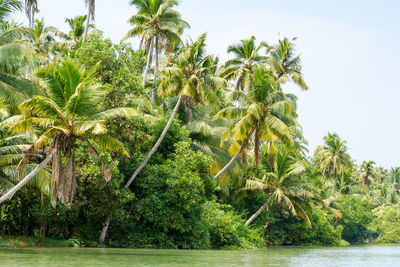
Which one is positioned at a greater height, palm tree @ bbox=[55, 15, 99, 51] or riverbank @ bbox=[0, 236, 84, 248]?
palm tree @ bbox=[55, 15, 99, 51]

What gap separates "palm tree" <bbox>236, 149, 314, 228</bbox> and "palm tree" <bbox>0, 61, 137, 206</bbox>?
1629 centimetres

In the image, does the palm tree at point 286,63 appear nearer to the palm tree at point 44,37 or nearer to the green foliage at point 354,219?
the palm tree at point 44,37

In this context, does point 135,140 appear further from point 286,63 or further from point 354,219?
point 354,219

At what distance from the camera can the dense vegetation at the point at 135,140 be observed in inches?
587

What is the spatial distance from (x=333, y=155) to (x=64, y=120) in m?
43.1

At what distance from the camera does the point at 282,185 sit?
3031 centimetres

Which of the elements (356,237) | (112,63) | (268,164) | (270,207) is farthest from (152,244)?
(356,237)

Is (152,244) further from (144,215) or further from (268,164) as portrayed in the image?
(268,164)

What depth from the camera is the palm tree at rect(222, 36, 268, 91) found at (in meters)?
30.4

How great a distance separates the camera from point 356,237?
57.7 m

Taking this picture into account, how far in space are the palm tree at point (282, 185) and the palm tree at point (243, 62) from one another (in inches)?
210

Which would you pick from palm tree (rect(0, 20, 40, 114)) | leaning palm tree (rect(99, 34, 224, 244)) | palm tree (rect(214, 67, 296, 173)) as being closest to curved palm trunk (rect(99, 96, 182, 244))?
leaning palm tree (rect(99, 34, 224, 244))

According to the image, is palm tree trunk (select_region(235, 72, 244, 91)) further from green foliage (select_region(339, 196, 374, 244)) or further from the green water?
green foliage (select_region(339, 196, 374, 244))

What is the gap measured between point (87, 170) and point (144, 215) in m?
3.51
